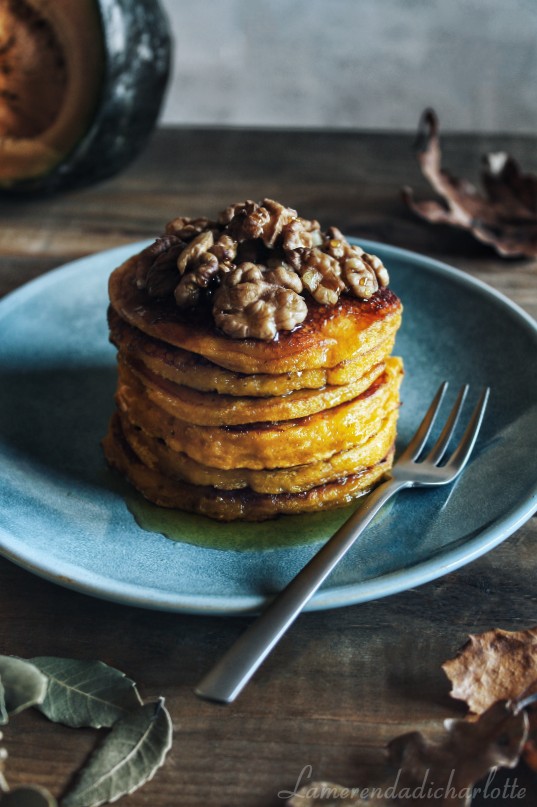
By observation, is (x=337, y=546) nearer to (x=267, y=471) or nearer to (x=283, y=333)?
(x=267, y=471)

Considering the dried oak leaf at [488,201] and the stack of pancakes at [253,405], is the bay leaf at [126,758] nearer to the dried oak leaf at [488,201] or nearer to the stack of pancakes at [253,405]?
the stack of pancakes at [253,405]

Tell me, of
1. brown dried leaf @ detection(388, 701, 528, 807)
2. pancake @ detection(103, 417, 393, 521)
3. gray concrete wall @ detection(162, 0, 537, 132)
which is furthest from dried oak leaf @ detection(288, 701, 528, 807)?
gray concrete wall @ detection(162, 0, 537, 132)

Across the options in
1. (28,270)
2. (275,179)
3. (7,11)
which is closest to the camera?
(28,270)

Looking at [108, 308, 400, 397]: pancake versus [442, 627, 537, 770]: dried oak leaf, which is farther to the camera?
[108, 308, 400, 397]: pancake

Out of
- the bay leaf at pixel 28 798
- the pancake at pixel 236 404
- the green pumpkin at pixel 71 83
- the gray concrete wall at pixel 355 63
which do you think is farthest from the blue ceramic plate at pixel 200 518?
the gray concrete wall at pixel 355 63

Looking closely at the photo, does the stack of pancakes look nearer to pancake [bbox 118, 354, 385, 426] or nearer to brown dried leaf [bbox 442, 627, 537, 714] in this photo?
pancake [bbox 118, 354, 385, 426]

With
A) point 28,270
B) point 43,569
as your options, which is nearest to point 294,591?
point 43,569

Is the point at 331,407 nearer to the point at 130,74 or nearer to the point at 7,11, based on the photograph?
the point at 130,74
